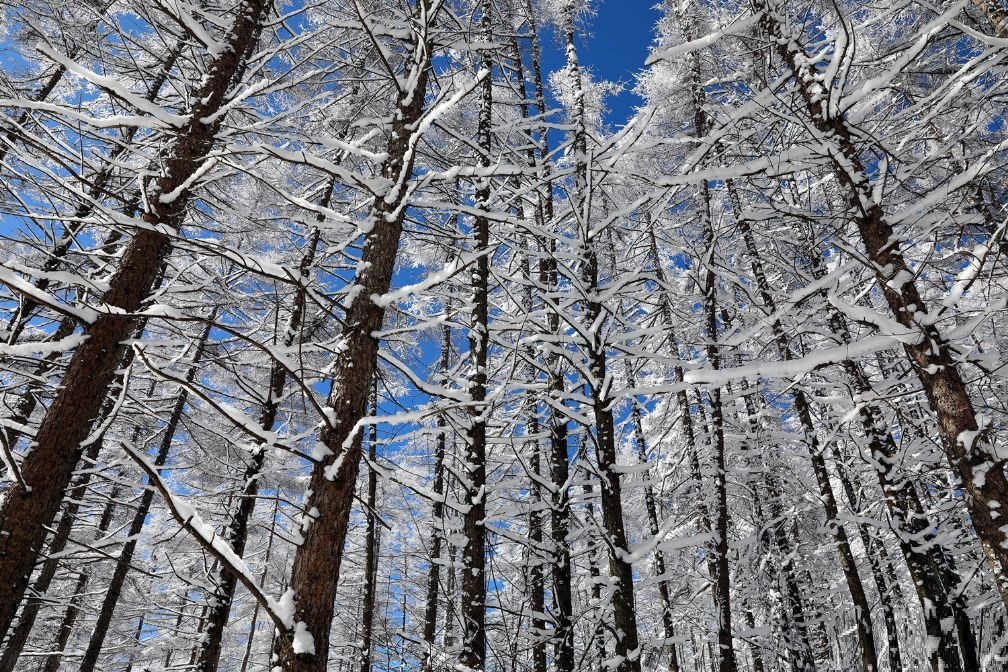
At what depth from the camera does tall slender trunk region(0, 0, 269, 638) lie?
380 cm

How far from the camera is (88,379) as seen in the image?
4211 millimetres

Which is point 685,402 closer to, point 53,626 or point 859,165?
point 859,165

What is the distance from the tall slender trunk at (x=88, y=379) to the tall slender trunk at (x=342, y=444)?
3.97ft

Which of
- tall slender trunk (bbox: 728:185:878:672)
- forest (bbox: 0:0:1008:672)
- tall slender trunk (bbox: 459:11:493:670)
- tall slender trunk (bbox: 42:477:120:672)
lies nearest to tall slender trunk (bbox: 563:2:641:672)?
forest (bbox: 0:0:1008:672)

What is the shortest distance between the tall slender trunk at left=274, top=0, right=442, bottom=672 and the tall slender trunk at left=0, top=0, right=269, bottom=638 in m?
1.21

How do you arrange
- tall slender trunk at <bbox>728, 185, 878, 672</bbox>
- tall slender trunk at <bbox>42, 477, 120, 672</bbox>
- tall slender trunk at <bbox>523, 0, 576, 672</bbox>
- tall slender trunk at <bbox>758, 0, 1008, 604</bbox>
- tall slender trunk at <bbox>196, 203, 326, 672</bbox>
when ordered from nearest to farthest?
1. tall slender trunk at <bbox>758, 0, 1008, 604</bbox>
2. tall slender trunk at <bbox>523, 0, 576, 672</bbox>
3. tall slender trunk at <bbox>196, 203, 326, 672</bbox>
4. tall slender trunk at <bbox>728, 185, 878, 672</bbox>
5. tall slender trunk at <bbox>42, 477, 120, 672</bbox>

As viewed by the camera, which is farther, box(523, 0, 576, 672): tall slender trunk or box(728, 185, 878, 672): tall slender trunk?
box(728, 185, 878, 672): tall slender trunk

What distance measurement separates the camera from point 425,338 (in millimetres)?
13703

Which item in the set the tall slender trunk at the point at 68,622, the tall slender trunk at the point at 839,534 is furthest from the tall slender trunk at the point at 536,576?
the tall slender trunk at the point at 68,622

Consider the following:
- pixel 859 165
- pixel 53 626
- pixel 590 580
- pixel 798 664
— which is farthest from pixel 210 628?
pixel 53 626

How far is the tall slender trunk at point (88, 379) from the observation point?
3.80 metres

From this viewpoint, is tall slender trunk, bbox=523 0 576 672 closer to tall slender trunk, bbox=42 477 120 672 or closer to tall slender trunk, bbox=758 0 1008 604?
tall slender trunk, bbox=758 0 1008 604

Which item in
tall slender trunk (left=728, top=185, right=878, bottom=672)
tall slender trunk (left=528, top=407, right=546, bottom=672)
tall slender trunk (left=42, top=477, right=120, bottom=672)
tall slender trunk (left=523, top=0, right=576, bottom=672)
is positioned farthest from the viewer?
tall slender trunk (left=42, top=477, right=120, bottom=672)

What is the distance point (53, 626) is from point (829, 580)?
23867 mm
